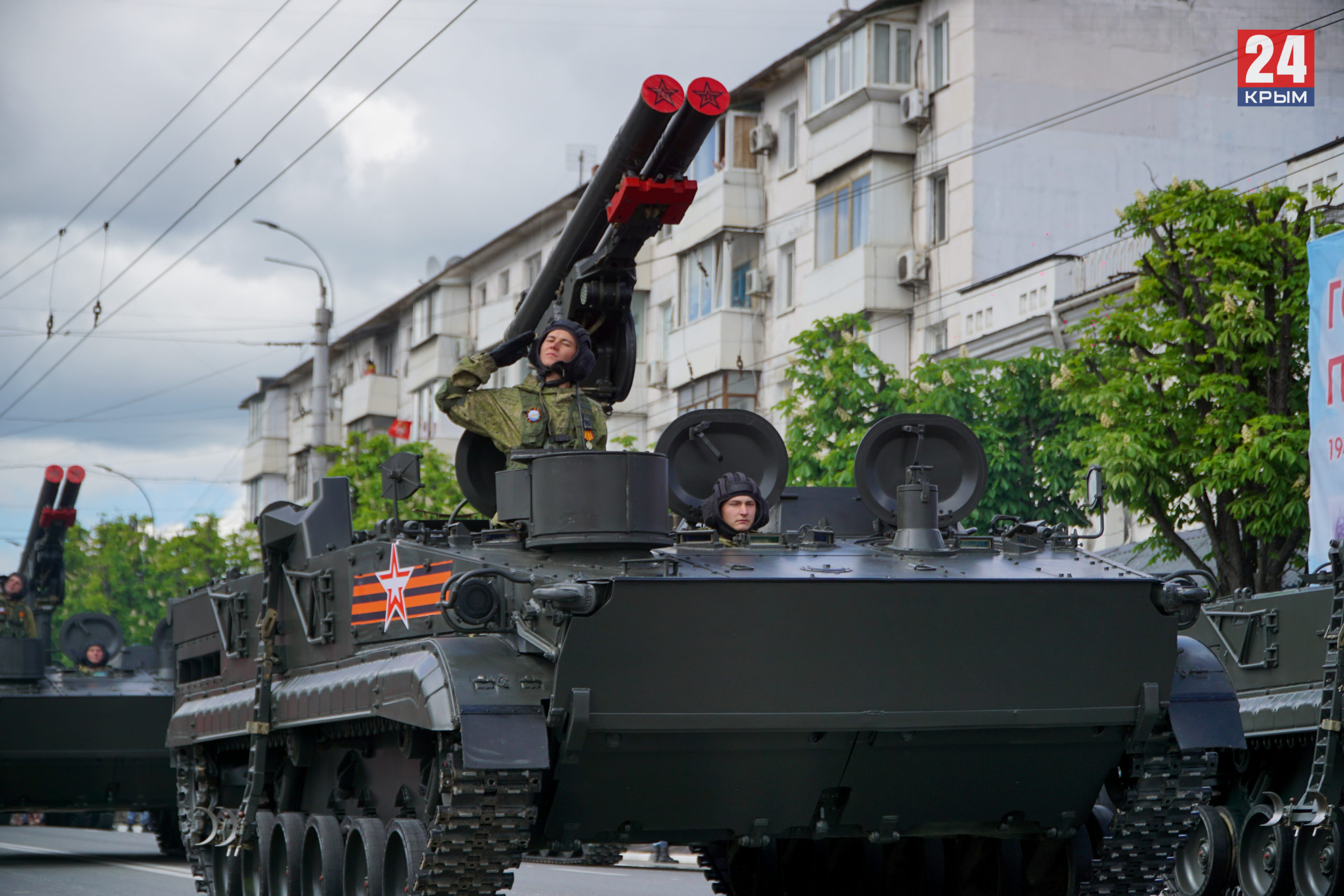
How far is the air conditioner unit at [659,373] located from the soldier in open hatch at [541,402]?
27457 mm

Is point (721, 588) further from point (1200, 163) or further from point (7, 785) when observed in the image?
point (1200, 163)

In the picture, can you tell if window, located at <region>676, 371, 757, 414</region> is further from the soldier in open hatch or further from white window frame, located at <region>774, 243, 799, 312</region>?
Result: the soldier in open hatch

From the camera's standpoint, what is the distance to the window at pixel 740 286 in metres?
35.7

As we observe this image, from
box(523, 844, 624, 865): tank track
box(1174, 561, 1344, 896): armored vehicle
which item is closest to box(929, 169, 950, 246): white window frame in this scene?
box(1174, 561, 1344, 896): armored vehicle

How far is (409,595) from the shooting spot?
9.58 meters

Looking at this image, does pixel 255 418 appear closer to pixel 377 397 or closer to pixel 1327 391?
pixel 377 397

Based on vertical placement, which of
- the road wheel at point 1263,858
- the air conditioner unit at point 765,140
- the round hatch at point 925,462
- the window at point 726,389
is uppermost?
the air conditioner unit at point 765,140

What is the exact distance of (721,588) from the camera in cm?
837

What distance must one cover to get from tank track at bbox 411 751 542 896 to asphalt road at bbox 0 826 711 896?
20.7 ft

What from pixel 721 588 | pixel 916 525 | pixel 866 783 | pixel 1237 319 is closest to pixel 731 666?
pixel 721 588

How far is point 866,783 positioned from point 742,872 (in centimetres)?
276

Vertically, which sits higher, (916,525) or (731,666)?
(916,525)

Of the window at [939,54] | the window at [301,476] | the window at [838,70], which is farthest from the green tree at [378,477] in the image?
the window at [301,476]

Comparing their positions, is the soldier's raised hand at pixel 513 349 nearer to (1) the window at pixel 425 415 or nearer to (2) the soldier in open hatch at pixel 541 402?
(2) the soldier in open hatch at pixel 541 402
